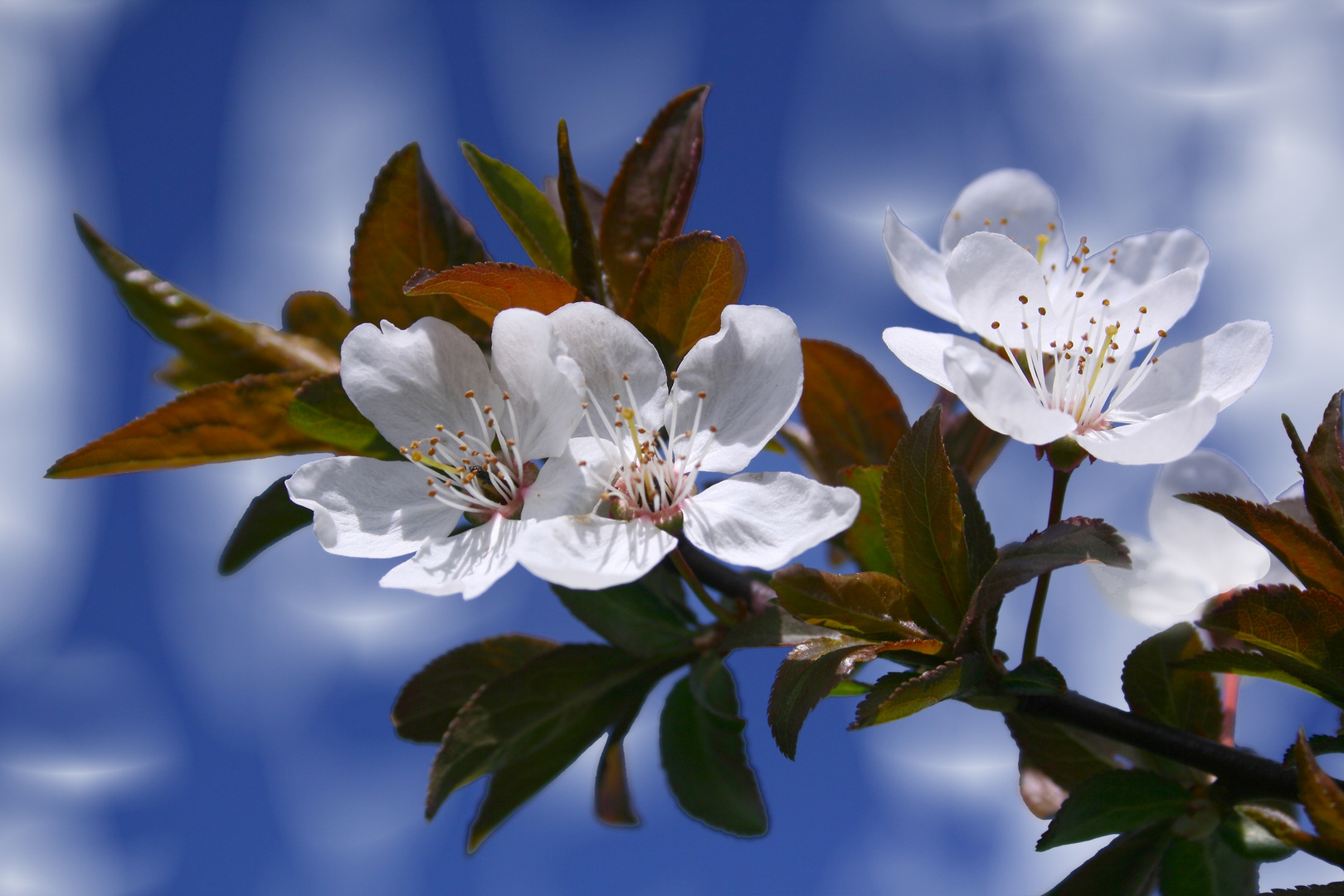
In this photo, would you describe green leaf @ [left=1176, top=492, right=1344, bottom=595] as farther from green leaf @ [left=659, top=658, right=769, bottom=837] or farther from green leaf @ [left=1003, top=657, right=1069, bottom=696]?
green leaf @ [left=659, top=658, right=769, bottom=837]

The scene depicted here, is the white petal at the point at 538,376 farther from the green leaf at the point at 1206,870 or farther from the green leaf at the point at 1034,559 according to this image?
the green leaf at the point at 1206,870

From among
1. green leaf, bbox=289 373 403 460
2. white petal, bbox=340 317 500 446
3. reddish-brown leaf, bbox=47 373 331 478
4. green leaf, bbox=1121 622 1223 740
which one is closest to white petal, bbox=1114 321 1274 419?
green leaf, bbox=1121 622 1223 740

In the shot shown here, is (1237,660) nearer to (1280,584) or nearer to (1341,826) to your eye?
(1280,584)

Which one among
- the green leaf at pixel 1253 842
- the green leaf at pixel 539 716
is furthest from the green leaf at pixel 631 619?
the green leaf at pixel 1253 842

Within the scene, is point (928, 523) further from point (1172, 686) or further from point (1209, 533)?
point (1209, 533)

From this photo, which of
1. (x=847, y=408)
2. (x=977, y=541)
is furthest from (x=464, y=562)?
(x=847, y=408)

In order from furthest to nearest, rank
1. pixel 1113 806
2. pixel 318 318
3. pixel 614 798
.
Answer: pixel 614 798 → pixel 318 318 → pixel 1113 806
